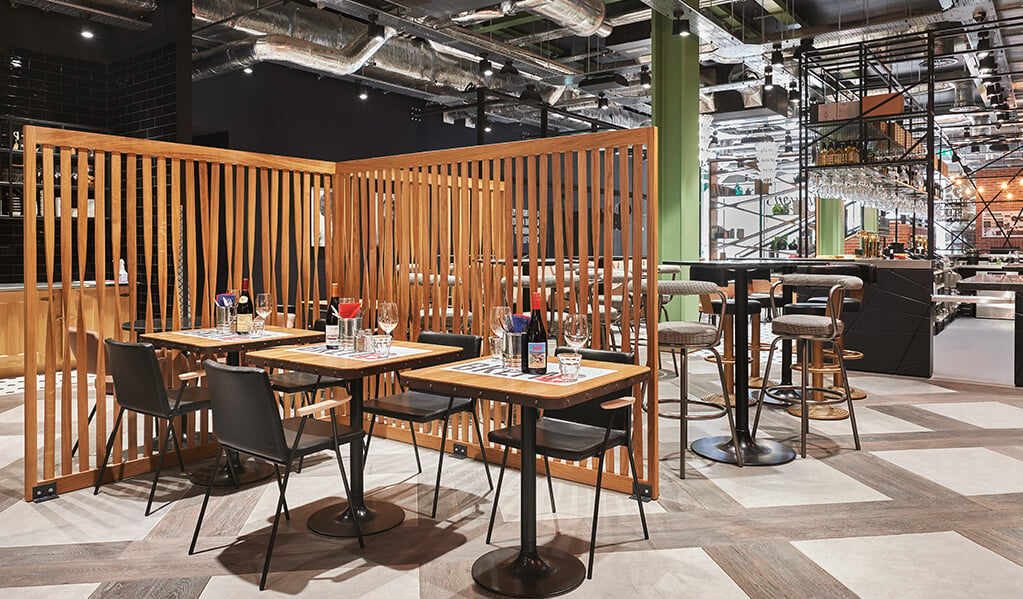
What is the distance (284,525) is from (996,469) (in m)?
3.96

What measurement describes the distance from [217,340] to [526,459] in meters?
2.02

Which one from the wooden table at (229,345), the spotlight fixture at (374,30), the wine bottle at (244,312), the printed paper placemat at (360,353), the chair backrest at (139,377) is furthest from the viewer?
the spotlight fixture at (374,30)

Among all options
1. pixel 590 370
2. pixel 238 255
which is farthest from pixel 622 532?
pixel 238 255

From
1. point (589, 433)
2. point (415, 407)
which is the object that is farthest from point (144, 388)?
point (589, 433)

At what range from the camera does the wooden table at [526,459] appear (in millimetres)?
2633

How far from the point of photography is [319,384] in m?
4.16

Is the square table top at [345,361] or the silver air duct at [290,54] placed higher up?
the silver air duct at [290,54]

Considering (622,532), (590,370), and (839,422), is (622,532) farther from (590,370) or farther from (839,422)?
(839,422)

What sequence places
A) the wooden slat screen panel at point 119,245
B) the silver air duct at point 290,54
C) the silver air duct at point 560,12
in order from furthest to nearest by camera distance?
the silver air duct at point 290,54, the silver air duct at point 560,12, the wooden slat screen panel at point 119,245

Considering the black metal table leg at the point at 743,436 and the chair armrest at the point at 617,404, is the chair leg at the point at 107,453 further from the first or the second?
the black metal table leg at the point at 743,436

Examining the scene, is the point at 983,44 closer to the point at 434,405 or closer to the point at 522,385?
the point at 434,405

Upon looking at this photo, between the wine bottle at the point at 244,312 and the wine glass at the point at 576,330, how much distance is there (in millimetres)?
2091

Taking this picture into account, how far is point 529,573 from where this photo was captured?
2859 mm

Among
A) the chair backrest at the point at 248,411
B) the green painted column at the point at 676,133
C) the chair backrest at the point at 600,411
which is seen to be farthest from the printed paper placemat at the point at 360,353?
the green painted column at the point at 676,133
